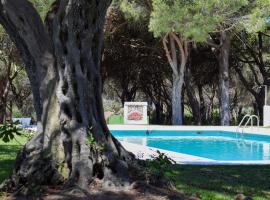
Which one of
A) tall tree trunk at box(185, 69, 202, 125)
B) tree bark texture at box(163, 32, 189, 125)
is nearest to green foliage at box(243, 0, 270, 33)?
tree bark texture at box(163, 32, 189, 125)

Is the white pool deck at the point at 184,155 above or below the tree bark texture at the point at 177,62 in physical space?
below

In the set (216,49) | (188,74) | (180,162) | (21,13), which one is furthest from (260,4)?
(21,13)

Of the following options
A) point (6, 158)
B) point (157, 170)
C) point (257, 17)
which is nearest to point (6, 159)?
point (6, 158)

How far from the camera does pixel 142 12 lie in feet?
61.3

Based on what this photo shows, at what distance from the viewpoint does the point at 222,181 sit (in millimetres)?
5895

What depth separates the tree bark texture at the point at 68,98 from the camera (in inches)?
167

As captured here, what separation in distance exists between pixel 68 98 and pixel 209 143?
1208 centimetres

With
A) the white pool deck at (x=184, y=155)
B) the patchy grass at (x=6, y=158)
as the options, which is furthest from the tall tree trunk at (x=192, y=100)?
the patchy grass at (x=6, y=158)

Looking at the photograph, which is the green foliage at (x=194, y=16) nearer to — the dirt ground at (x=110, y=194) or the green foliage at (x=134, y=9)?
the green foliage at (x=134, y=9)

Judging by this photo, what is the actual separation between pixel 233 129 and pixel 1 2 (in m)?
14.1

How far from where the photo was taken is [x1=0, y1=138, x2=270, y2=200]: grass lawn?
513cm

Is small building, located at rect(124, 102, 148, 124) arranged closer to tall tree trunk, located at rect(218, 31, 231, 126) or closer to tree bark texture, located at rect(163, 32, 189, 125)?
tree bark texture, located at rect(163, 32, 189, 125)

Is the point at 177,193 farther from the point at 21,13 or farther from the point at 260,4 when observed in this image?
the point at 260,4

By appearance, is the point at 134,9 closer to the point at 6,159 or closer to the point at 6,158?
the point at 6,158
